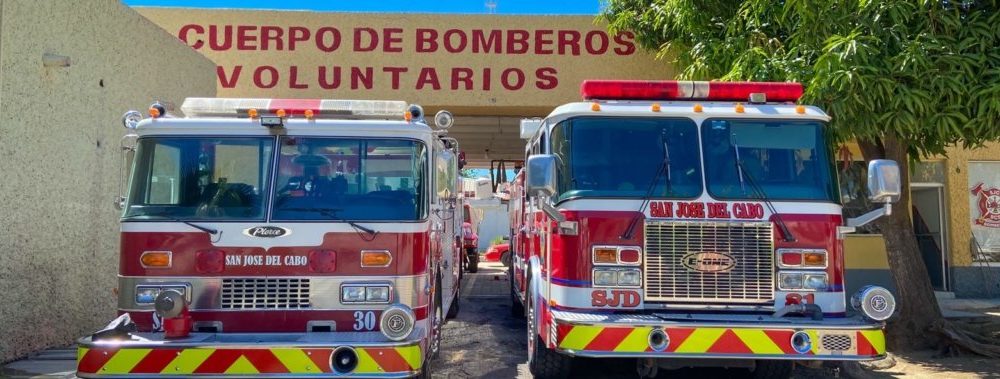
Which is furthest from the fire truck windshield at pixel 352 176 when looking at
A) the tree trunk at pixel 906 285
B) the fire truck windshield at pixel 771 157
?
the tree trunk at pixel 906 285

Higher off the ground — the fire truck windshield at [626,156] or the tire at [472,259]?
the fire truck windshield at [626,156]

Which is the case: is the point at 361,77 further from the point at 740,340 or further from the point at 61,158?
the point at 740,340

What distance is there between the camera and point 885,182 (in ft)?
17.2

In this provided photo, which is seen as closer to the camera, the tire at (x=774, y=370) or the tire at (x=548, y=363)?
the tire at (x=548, y=363)

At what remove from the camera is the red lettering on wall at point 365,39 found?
11953 millimetres

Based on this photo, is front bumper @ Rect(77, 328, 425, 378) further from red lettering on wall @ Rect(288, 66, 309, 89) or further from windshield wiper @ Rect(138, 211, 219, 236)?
red lettering on wall @ Rect(288, 66, 309, 89)

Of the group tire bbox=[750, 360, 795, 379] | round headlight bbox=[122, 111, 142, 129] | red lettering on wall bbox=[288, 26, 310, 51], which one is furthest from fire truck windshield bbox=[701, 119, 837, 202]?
red lettering on wall bbox=[288, 26, 310, 51]

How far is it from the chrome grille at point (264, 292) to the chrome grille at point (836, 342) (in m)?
3.53

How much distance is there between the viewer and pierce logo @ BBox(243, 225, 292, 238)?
4949 millimetres

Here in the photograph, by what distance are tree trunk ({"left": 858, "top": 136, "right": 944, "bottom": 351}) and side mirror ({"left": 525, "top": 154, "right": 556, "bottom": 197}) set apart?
5271mm

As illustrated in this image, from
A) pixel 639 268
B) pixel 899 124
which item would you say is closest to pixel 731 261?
pixel 639 268

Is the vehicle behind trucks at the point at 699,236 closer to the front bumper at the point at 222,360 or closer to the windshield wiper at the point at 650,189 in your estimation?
the windshield wiper at the point at 650,189

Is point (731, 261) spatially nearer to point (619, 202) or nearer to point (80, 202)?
point (619, 202)

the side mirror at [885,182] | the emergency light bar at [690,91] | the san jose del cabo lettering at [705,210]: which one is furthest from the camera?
the emergency light bar at [690,91]
